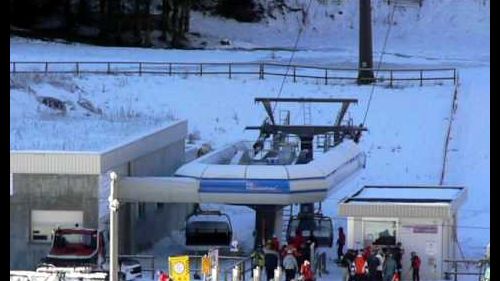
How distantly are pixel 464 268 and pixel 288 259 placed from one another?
187 inches

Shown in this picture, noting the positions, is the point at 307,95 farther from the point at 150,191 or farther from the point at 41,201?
the point at 41,201

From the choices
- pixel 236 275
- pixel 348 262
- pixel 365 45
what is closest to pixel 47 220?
pixel 236 275

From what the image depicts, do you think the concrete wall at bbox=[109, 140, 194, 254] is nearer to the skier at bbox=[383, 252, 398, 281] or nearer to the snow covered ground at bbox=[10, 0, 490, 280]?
the snow covered ground at bbox=[10, 0, 490, 280]

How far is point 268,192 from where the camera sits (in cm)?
2414

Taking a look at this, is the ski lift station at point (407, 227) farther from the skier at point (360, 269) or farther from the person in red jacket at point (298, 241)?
the skier at point (360, 269)

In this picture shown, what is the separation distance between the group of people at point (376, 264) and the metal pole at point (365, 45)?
27784 millimetres

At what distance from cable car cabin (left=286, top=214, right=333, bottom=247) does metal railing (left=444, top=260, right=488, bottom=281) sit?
3276mm

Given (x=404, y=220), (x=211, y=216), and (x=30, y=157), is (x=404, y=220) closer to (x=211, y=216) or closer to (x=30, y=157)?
(x=211, y=216)

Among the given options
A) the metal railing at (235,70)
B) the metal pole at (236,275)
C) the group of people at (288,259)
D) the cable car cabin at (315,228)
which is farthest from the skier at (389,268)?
the metal railing at (235,70)

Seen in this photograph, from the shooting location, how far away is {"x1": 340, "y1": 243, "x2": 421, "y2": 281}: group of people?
19.5 meters

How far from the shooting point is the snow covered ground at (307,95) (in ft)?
102

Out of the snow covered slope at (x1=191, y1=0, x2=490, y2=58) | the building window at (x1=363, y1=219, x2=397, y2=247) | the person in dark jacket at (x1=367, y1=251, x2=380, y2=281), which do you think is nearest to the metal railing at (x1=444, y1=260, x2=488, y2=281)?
the building window at (x1=363, y1=219, x2=397, y2=247)

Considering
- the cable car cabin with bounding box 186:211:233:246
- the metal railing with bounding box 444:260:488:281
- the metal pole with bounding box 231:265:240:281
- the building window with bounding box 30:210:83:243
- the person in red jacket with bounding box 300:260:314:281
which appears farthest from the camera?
the cable car cabin with bounding box 186:211:233:246

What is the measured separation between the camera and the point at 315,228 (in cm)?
2556
